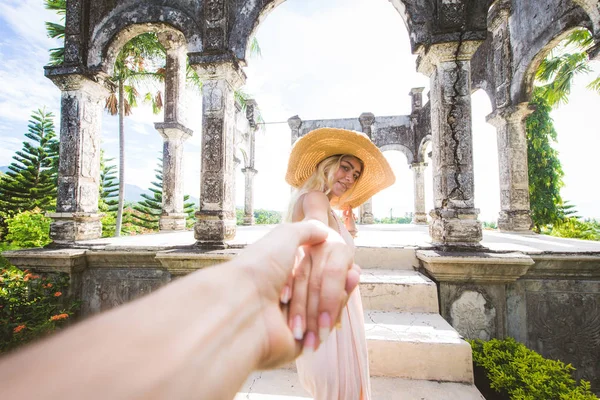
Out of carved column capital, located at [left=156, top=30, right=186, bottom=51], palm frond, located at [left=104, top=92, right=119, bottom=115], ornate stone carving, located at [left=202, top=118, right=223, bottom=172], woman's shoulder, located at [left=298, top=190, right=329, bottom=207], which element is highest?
carved column capital, located at [left=156, top=30, right=186, bottom=51]

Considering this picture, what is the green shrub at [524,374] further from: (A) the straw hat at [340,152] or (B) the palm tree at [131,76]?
(B) the palm tree at [131,76]

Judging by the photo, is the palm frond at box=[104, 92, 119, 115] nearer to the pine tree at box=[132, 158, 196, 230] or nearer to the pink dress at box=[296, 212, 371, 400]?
the pine tree at box=[132, 158, 196, 230]

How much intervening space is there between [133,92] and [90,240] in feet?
27.0

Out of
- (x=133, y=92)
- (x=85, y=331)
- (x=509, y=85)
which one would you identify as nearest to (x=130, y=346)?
(x=85, y=331)

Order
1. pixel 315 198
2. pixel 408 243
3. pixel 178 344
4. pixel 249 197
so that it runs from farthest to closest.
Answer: pixel 249 197 → pixel 408 243 → pixel 315 198 → pixel 178 344

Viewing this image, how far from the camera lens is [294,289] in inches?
27.9

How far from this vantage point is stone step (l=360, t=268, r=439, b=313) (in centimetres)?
254

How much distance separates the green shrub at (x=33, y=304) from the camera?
294 centimetres

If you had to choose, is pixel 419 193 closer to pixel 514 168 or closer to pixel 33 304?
pixel 514 168

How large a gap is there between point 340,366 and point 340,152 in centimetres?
129

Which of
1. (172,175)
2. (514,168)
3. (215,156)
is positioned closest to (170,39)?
(172,175)

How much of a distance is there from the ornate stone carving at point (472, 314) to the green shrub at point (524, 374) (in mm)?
293

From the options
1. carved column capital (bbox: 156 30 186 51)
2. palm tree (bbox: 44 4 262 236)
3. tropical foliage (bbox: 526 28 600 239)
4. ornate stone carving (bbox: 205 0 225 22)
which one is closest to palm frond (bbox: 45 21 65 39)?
palm tree (bbox: 44 4 262 236)

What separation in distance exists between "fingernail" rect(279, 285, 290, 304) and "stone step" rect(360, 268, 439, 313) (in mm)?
2106
